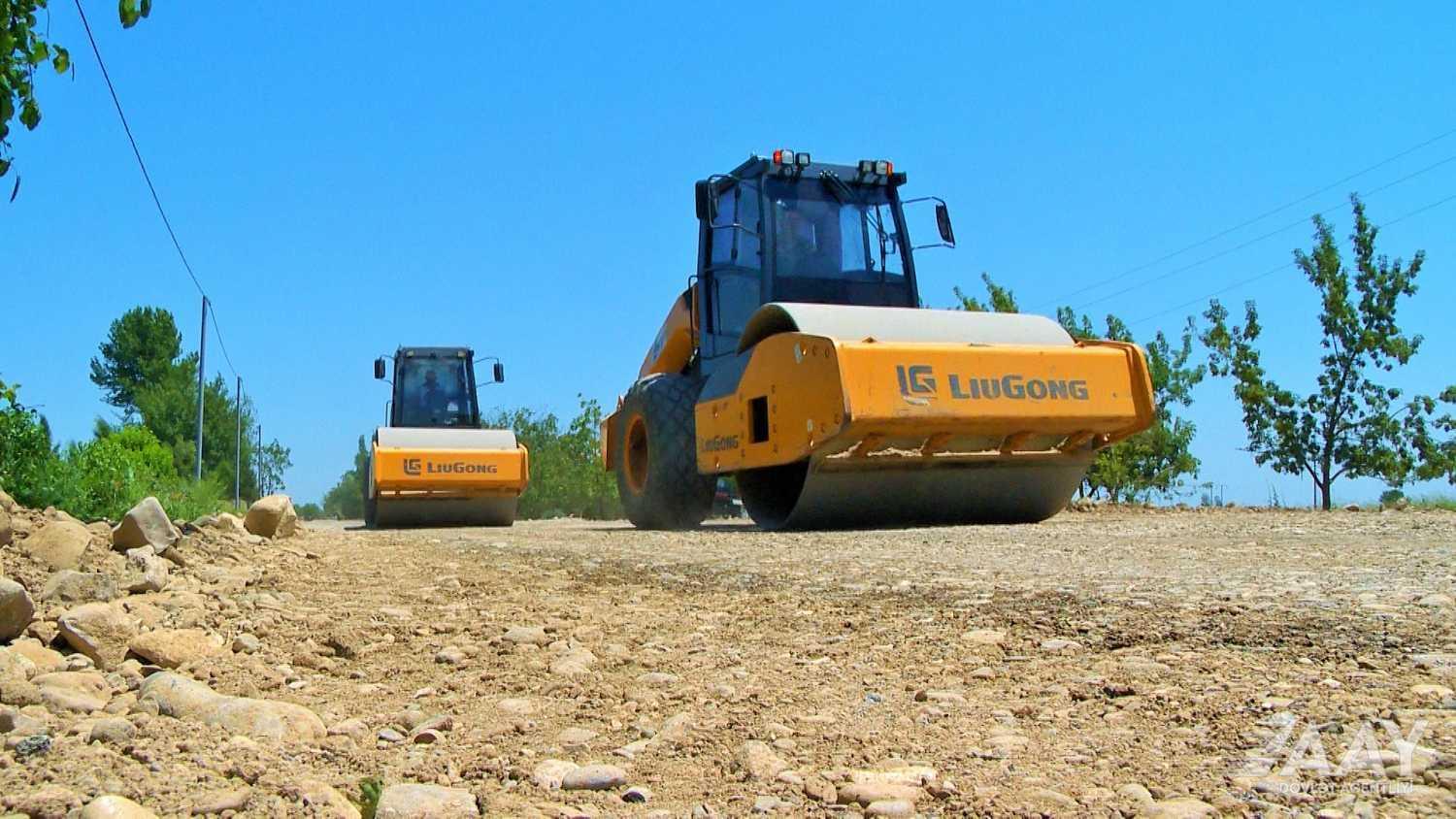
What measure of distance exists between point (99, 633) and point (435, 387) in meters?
18.0

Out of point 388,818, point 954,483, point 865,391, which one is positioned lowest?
point 388,818

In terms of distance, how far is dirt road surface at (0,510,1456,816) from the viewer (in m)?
2.29

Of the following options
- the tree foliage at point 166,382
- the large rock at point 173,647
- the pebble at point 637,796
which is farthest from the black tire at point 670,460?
the tree foliage at point 166,382

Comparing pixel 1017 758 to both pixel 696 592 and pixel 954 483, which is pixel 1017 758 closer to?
pixel 696 592

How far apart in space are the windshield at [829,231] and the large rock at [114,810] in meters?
9.11

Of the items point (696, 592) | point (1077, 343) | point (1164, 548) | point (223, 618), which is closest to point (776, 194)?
point (1077, 343)

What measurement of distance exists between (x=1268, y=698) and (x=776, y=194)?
888cm

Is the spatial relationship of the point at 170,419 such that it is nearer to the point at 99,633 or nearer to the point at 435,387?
the point at 435,387

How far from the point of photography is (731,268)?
11516mm

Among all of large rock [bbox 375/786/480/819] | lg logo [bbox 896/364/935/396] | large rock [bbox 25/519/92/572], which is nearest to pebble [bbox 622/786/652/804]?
large rock [bbox 375/786/480/819]

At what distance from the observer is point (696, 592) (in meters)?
5.26

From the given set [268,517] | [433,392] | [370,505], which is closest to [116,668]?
[268,517]

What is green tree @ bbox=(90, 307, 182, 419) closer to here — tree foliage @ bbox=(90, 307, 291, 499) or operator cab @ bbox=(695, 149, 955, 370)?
tree foliage @ bbox=(90, 307, 291, 499)

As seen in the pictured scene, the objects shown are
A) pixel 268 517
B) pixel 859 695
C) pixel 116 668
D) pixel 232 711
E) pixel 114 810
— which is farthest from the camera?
A: pixel 268 517
